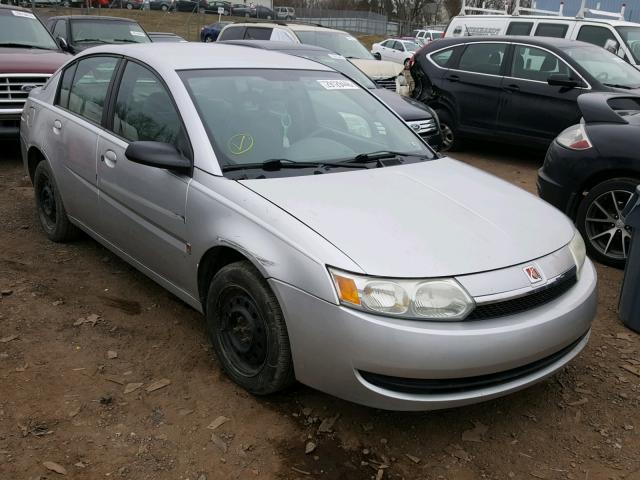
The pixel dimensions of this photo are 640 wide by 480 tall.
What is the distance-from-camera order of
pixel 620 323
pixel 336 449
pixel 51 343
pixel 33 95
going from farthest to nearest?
pixel 33 95
pixel 620 323
pixel 51 343
pixel 336 449

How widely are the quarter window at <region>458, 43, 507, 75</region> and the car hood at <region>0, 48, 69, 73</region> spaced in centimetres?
567

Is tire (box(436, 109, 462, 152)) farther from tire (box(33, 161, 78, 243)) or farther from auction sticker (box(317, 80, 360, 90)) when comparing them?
tire (box(33, 161, 78, 243))

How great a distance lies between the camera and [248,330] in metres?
3.06

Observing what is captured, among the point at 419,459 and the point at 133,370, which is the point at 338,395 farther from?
the point at 133,370

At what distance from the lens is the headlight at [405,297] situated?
8.41 feet

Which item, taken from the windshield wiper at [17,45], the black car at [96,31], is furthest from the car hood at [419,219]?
the black car at [96,31]

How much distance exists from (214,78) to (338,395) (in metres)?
2.03

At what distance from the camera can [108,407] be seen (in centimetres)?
305

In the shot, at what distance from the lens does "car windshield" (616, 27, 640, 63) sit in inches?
416

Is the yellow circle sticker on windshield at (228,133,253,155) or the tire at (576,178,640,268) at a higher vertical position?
the yellow circle sticker on windshield at (228,133,253,155)

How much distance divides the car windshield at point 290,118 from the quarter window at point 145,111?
178 millimetres

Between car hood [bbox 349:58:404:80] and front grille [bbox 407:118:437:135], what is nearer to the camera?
front grille [bbox 407:118:437:135]

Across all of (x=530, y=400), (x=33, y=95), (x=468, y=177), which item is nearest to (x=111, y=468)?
(x=530, y=400)

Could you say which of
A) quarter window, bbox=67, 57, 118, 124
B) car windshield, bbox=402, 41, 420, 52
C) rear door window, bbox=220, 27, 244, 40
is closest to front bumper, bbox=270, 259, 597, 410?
quarter window, bbox=67, 57, 118, 124
